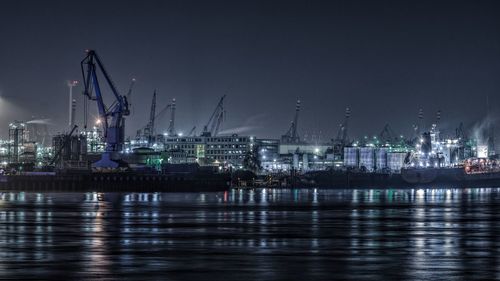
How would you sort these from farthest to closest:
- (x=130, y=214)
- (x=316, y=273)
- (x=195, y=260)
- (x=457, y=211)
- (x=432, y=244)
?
1. (x=457, y=211)
2. (x=130, y=214)
3. (x=432, y=244)
4. (x=195, y=260)
5. (x=316, y=273)

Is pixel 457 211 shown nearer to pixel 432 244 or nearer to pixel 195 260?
pixel 432 244

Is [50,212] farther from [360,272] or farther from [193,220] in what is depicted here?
[360,272]

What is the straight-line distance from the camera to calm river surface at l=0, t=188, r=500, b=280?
30.2 m

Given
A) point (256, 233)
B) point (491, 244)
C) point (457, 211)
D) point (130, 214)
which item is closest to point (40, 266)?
point (256, 233)

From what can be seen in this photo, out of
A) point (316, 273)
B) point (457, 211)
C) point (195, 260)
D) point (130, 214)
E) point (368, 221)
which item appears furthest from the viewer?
point (457, 211)

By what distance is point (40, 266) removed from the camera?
3153 centimetres

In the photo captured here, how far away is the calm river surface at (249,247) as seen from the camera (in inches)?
1187

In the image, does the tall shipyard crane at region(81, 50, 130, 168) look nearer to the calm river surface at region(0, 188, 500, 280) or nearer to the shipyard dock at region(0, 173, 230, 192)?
the shipyard dock at region(0, 173, 230, 192)

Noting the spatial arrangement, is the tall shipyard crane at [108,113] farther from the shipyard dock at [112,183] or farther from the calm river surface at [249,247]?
the calm river surface at [249,247]

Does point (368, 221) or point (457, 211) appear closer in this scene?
point (368, 221)

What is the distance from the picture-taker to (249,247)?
1502 inches

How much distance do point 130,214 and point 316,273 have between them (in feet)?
111

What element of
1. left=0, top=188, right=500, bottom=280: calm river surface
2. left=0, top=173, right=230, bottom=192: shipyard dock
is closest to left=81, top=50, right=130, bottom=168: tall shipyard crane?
left=0, top=173, right=230, bottom=192: shipyard dock

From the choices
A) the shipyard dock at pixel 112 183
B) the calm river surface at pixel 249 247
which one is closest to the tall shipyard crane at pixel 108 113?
the shipyard dock at pixel 112 183
